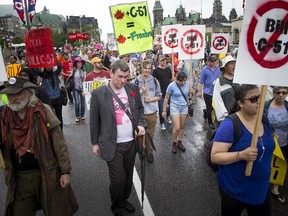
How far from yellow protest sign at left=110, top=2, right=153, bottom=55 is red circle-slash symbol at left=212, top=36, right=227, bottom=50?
5.03 m

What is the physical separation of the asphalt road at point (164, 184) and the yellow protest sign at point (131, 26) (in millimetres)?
2260

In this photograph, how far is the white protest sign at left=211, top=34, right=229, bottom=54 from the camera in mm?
9812

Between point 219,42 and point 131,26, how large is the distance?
17.8 feet

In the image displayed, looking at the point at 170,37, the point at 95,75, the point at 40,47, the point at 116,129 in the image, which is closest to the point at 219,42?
the point at 170,37

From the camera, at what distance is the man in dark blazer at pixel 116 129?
332 centimetres

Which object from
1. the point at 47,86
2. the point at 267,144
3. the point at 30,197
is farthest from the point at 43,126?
the point at 47,86

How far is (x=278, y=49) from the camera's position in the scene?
2.17m

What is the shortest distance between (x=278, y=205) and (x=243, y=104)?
209 cm

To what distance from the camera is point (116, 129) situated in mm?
3352

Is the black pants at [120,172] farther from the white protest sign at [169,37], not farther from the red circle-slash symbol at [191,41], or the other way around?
the white protest sign at [169,37]

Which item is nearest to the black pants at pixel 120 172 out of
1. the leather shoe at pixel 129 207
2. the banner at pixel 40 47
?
the leather shoe at pixel 129 207

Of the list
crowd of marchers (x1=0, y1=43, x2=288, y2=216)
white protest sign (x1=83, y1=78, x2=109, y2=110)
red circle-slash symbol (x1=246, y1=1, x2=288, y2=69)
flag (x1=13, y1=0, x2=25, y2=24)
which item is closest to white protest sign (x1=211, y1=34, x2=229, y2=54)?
white protest sign (x1=83, y1=78, x2=109, y2=110)

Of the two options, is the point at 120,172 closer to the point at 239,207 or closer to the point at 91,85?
the point at 239,207

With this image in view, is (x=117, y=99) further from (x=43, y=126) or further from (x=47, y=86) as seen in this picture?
(x=47, y=86)
